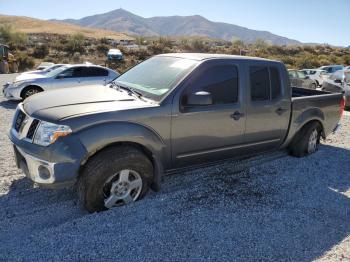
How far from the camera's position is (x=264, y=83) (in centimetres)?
494

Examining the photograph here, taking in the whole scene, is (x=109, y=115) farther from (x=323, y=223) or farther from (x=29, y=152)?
(x=323, y=223)

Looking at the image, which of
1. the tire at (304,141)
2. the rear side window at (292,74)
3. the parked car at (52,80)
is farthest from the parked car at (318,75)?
the tire at (304,141)

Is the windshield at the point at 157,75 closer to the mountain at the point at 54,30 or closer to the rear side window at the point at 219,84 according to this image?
the rear side window at the point at 219,84

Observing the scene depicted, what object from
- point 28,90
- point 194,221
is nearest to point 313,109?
point 194,221

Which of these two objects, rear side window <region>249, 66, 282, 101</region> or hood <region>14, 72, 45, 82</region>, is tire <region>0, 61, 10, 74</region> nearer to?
hood <region>14, 72, 45, 82</region>

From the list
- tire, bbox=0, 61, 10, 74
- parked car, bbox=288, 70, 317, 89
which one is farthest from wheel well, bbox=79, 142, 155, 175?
tire, bbox=0, 61, 10, 74

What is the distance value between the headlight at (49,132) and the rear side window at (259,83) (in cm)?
265

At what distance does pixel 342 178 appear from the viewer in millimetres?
5367

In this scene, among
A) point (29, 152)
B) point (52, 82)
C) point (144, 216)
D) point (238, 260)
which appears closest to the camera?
point (238, 260)

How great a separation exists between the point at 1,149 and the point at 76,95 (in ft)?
8.32

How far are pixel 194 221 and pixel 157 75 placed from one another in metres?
1.94

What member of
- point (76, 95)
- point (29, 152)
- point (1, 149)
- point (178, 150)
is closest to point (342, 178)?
point (178, 150)

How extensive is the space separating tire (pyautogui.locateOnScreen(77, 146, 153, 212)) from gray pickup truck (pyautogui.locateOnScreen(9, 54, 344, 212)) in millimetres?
11

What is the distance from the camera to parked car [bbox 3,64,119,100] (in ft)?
34.7
